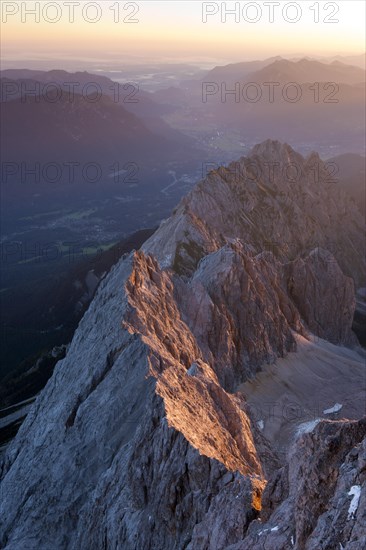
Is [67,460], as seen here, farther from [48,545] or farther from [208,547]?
[208,547]

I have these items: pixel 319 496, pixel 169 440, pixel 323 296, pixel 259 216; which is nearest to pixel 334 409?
pixel 323 296

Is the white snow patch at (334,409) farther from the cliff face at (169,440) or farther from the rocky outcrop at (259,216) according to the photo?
the rocky outcrop at (259,216)

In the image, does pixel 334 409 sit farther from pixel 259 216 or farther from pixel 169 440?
pixel 259 216

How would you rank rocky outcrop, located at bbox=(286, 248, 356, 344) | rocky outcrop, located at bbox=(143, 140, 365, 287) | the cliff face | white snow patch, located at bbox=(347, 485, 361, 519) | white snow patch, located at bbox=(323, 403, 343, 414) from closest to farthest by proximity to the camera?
white snow patch, located at bbox=(347, 485, 361, 519)
the cliff face
white snow patch, located at bbox=(323, 403, 343, 414)
rocky outcrop, located at bbox=(143, 140, 365, 287)
rocky outcrop, located at bbox=(286, 248, 356, 344)

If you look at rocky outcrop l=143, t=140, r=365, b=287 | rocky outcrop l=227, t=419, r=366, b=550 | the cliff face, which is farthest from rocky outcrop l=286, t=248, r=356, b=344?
rocky outcrop l=227, t=419, r=366, b=550

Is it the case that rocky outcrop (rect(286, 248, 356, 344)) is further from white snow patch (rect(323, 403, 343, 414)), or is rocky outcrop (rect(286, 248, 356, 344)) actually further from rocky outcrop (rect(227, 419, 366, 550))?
rocky outcrop (rect(227, 419, 366, 550))

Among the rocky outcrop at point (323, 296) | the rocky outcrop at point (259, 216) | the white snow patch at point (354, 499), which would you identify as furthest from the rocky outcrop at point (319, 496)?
the rocky outcrop at point (323, 296)

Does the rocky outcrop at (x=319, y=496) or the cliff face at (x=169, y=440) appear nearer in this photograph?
the rocky outcrop at (x=319, y=496)
